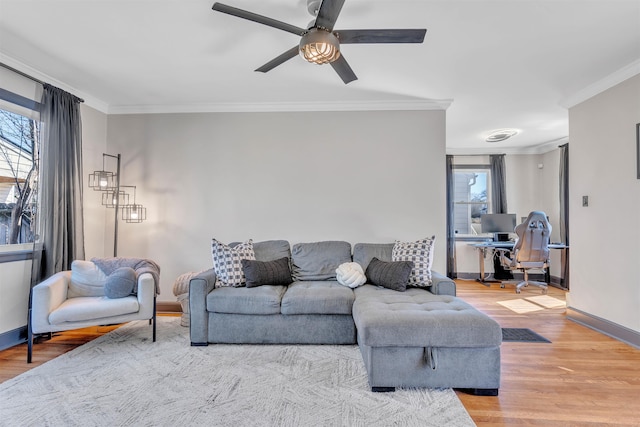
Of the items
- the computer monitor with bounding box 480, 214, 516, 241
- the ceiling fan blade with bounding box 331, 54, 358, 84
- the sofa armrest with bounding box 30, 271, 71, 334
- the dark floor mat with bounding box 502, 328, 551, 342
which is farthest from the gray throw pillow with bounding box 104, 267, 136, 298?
the computer monitor with bounding box 480, 214, 516, 241

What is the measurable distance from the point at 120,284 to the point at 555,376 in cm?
367

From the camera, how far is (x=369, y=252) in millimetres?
3695

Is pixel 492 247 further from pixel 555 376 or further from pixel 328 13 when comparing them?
pixel 328 13

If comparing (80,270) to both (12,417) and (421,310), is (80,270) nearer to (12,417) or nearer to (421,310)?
(12,417)

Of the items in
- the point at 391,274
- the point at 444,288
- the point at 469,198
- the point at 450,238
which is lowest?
the point at 444,288

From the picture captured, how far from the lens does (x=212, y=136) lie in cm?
424

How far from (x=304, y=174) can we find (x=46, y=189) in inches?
106

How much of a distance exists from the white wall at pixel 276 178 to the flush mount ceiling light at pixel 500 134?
1.96 metres

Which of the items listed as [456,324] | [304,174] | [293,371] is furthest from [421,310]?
[304,174]

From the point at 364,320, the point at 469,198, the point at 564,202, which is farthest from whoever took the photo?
the point at 469,198

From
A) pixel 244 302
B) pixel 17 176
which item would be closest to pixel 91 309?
pixel 244 302

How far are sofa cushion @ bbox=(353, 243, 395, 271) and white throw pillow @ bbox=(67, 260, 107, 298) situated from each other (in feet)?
8.47

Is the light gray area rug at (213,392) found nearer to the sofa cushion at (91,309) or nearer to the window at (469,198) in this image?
the sofa cushion at (91,309)

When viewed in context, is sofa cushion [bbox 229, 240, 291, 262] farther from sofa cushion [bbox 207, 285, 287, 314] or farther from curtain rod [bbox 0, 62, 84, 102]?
curtain rod [bbox 0, 62, 84, 102]
